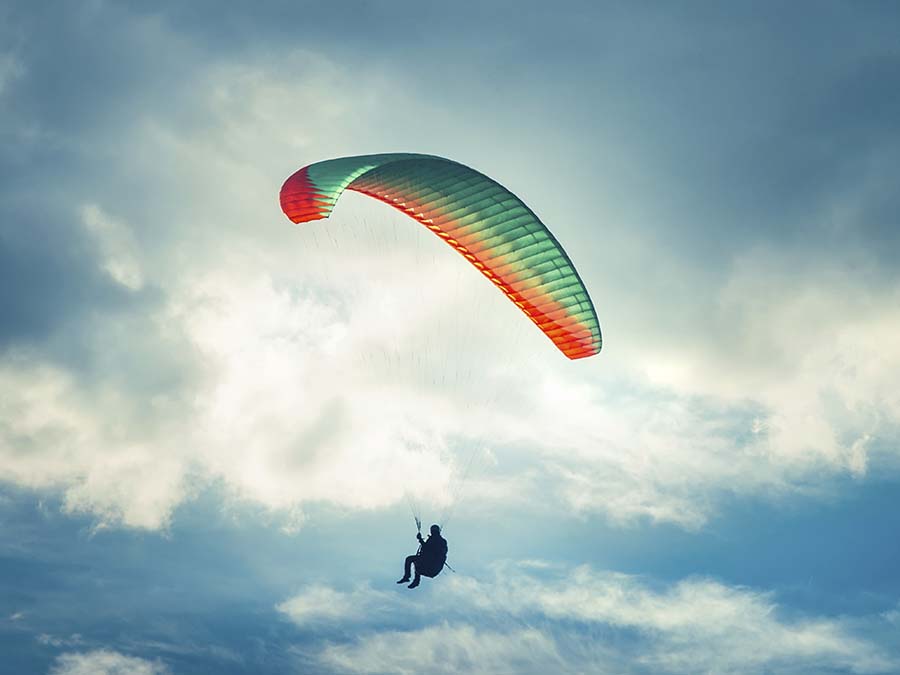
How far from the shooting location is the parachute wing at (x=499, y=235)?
28188 millimetres

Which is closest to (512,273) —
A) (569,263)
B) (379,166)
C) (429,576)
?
(569,263)

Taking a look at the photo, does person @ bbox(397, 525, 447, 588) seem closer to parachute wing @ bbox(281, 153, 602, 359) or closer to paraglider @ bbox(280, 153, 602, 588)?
paraglider @ bbox(280, 153, 602, 588)

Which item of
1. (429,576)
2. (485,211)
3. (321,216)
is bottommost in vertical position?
(429,576)

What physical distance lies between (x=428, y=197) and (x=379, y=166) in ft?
9.13

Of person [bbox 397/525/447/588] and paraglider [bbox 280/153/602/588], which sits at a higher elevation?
paraglider [bbox 280/153/602/588]

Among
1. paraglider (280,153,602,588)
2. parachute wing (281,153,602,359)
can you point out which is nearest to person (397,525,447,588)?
paraglider (280,153,602,588)

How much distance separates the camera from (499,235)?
2844cm

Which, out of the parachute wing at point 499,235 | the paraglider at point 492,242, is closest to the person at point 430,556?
the paraglider at point 492,242

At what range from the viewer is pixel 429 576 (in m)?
27.8

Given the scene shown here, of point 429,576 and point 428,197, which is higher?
point 428,197

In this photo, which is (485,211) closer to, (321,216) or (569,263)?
(569,263)

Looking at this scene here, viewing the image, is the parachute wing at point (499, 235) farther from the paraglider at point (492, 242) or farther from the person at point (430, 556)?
the person at point (430, 556)

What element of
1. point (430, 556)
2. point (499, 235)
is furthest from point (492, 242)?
point (430, 556)

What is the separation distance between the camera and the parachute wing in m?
28.2
